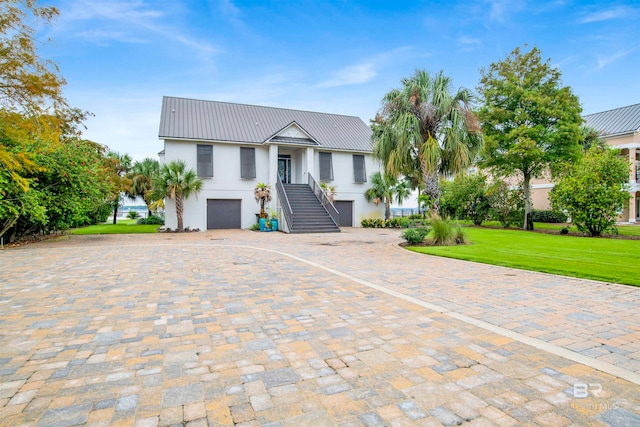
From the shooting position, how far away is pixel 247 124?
80.1ft

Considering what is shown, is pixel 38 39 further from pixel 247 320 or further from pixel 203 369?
pixel 203 369

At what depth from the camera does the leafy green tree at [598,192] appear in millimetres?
15141

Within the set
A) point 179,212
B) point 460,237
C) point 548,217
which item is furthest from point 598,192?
point 179,212

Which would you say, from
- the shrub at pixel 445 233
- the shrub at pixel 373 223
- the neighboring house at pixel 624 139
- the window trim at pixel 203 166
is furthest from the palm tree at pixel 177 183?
the neighboring house at pixel 624 139

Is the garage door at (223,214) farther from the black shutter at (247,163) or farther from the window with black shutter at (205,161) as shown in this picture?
the black shutter at (247,163)

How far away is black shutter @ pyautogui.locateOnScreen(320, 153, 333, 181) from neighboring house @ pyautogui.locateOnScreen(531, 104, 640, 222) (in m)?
17.5

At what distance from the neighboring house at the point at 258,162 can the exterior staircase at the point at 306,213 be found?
60 mm

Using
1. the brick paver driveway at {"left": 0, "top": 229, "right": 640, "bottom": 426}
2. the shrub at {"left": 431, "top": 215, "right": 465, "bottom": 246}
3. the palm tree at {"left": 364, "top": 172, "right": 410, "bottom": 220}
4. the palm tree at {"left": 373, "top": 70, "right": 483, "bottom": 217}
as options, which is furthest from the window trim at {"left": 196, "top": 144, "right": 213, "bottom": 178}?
the brick paver driveway at {"left": 0, "top": 229, "right": 640, "bottom": 426}

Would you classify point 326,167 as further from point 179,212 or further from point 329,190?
point 179,212

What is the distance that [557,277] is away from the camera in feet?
21.9

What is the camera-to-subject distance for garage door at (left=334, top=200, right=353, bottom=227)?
990 inches

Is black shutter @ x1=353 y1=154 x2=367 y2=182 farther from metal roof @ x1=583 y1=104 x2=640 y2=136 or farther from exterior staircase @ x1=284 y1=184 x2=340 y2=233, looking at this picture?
metal roof @ x1=583 y1=104 x2=640 y2=136

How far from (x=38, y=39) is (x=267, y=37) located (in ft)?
31.9

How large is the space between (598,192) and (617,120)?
22116 mm
